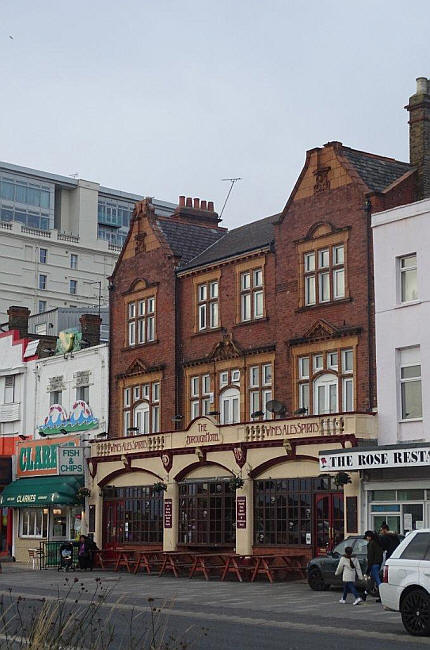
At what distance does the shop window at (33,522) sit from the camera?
48625 mm

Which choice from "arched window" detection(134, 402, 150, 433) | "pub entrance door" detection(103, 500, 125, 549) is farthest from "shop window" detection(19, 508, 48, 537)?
"arched window" detection(134, 402, 150, 433)

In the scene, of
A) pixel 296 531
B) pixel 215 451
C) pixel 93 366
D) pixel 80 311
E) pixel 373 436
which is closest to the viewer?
pixel 373 436

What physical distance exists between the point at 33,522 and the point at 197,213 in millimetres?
15450

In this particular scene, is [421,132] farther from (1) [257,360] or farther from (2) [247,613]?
(2) [247,613]

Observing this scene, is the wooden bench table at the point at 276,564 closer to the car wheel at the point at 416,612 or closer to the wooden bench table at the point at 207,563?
the wooden bench table at the point at 207,563

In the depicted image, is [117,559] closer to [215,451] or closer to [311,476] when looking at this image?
[215,451]

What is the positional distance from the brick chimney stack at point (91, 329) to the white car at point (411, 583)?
3187cm

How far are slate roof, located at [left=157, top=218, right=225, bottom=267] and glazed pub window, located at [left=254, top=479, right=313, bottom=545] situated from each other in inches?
438

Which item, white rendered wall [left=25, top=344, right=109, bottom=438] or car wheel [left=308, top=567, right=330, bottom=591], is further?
white rendered wall [left=25, top=344, right=109, bottom=438]

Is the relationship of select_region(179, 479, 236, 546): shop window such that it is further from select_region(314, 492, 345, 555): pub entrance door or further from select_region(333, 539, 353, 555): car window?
select_region(333, 539, 353, 555): car window

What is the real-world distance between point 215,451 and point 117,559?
5839 millimetres

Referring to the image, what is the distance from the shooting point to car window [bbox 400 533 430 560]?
1984cm

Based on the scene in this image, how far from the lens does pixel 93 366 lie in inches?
1897

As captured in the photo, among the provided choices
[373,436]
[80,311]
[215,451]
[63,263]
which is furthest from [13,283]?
[373,436]
